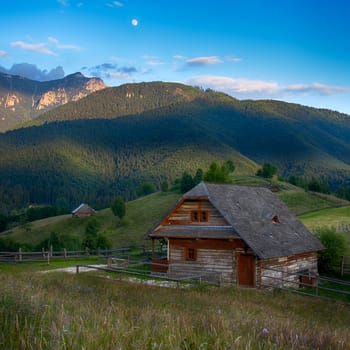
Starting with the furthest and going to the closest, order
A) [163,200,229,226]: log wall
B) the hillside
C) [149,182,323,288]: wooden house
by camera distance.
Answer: the hillside → [163,200,229,226]: log wall → [149,182,323,288]: wooden house

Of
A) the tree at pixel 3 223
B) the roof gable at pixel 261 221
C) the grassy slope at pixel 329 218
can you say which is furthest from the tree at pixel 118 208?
the roof gable at pixel 261 221

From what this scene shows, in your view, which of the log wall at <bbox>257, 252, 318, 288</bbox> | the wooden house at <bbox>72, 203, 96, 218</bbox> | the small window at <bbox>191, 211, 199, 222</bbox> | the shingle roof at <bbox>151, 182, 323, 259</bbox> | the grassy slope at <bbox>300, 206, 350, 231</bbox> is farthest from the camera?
the wooden house at <bbox>72, 203, 96, 218</bbox>

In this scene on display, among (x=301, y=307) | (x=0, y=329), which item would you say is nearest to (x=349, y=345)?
(x=0, y=329)

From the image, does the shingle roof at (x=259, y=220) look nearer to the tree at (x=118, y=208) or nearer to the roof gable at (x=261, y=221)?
the roof gable at (x=261, y=221)

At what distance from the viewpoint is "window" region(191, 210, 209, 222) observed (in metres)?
28.2

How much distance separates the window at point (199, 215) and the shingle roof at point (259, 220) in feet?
3.13

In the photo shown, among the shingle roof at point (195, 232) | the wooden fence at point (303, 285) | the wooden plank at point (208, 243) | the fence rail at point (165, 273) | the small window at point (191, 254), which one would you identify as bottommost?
the wooden fence at point (303, 285)

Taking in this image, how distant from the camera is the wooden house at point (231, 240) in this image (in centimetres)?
2628

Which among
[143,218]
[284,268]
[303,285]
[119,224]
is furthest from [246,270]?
[119,224]

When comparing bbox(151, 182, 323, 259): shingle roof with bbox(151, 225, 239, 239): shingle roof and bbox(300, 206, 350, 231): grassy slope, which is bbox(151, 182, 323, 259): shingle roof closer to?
bbox(151, 225, 239, 239): shingle roof

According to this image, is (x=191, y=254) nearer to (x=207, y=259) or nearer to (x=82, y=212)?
(x=207, y=259)

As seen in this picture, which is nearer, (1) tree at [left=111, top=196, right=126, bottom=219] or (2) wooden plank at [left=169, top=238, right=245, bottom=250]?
(2) wooden plank at [left=169, top=238, right=245, bottom=250]

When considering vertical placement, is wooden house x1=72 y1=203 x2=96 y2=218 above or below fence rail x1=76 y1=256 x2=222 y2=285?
above

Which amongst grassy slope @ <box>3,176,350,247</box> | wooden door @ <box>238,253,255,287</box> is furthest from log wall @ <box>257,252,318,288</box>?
grassy slope @ <box>3,176,350,247</box>
